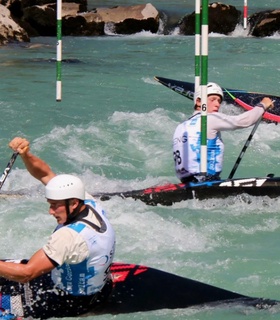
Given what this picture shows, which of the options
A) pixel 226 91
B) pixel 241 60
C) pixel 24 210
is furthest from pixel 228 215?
pixel 241 60

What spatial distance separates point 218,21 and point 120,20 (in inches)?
107

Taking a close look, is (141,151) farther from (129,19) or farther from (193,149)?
(129,19)

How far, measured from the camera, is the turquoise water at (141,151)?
714 centimetres

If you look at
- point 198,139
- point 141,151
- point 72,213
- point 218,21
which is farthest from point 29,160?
point 218,21

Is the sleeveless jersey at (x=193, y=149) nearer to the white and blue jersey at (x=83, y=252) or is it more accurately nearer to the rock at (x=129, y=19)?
the white and blue jersey at (x=83, y=252)

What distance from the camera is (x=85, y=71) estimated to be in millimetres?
17953

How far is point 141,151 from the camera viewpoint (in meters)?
11.5

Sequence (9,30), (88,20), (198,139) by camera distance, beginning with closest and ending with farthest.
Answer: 1. (198,139)
2. (9,30)
3. (88,20)

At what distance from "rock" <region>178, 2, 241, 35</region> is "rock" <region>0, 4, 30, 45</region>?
503 centimetres

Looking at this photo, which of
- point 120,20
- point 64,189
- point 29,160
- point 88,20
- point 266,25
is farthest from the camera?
point 120,20

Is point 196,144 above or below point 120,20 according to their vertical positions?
above

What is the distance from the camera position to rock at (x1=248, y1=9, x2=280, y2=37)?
2422 cm

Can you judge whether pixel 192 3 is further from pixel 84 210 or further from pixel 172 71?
pixel 84 210

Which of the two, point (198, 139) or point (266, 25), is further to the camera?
point (266, 25)
